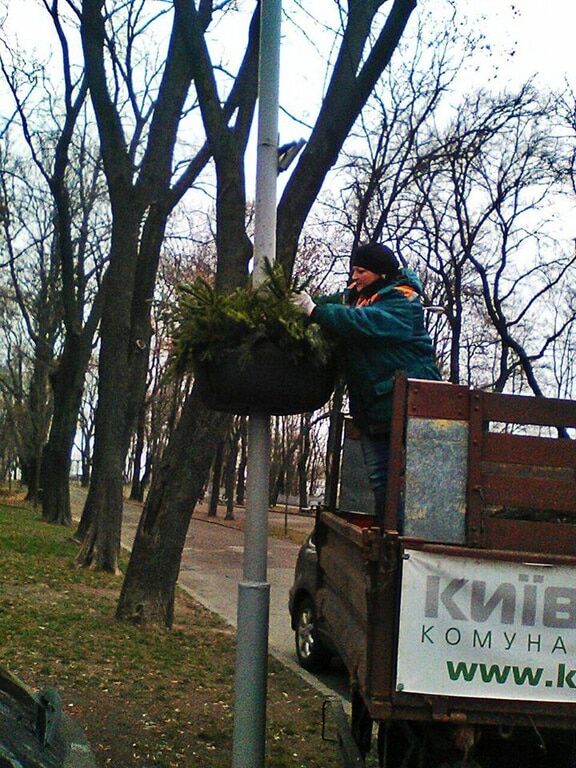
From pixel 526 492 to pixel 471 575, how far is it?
37 cm

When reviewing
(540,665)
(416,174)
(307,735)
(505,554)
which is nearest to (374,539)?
(505,554)

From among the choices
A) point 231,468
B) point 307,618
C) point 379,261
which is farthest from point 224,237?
point 231,468

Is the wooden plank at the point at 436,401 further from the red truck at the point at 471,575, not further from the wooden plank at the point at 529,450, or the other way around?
the wooden plank at the point at 529,450

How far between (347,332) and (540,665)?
1509 mm

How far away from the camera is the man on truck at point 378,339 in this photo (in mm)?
4016

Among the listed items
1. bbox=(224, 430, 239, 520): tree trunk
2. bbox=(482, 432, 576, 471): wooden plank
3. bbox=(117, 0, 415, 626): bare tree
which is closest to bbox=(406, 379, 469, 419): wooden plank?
bbox=(482, 432, 576, 471): wooden plank

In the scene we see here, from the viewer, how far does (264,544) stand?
4.54m

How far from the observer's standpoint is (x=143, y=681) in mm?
7320

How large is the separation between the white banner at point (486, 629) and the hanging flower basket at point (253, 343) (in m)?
1.14

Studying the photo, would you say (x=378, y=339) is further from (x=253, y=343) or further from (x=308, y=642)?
(x=308, y=642)

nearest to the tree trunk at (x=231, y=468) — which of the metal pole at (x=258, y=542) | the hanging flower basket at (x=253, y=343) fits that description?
the metal pole at (x=258, y=542)

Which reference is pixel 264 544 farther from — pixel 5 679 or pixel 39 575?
pixel 39 575

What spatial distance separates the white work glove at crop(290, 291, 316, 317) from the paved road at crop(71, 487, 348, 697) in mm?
4656

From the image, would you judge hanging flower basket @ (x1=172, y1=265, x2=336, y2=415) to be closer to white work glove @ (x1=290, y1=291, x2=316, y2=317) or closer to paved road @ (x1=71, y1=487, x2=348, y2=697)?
white work glove @ (x1=290, y1=291, x2=316, y2=317)
